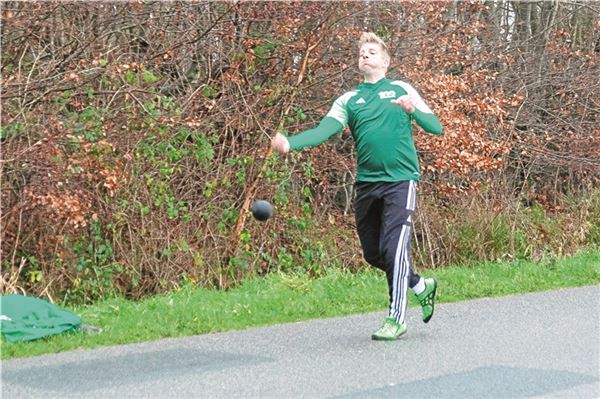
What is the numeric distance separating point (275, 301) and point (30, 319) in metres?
2.25

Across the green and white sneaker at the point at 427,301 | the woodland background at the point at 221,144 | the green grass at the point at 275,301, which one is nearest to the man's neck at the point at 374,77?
the green and white sneaker at the point at 427,301

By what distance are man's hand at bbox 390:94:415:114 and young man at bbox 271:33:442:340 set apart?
69 mm

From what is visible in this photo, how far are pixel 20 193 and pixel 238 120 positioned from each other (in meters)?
2.92

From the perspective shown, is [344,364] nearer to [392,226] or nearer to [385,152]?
[392,226]

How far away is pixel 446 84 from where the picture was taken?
1327 cm

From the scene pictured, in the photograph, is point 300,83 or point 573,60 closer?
point 300,83

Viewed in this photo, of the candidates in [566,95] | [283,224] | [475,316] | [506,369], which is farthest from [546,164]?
[506,369]

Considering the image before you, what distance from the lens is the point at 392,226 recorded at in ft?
25.4

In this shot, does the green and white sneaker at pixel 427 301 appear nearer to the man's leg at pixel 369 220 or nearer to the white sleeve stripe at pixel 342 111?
the man's leg at pixel 369 220

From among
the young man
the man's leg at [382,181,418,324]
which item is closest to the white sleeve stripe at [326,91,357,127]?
the young man

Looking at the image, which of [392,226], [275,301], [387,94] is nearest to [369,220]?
[392,226]

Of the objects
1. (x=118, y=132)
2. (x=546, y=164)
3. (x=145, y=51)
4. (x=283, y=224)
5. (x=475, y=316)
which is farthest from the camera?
(x=546, y=164)

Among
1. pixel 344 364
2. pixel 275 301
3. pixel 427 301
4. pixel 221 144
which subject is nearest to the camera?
pixel 344 364

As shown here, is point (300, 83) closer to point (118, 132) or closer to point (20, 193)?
point (118, 132)
